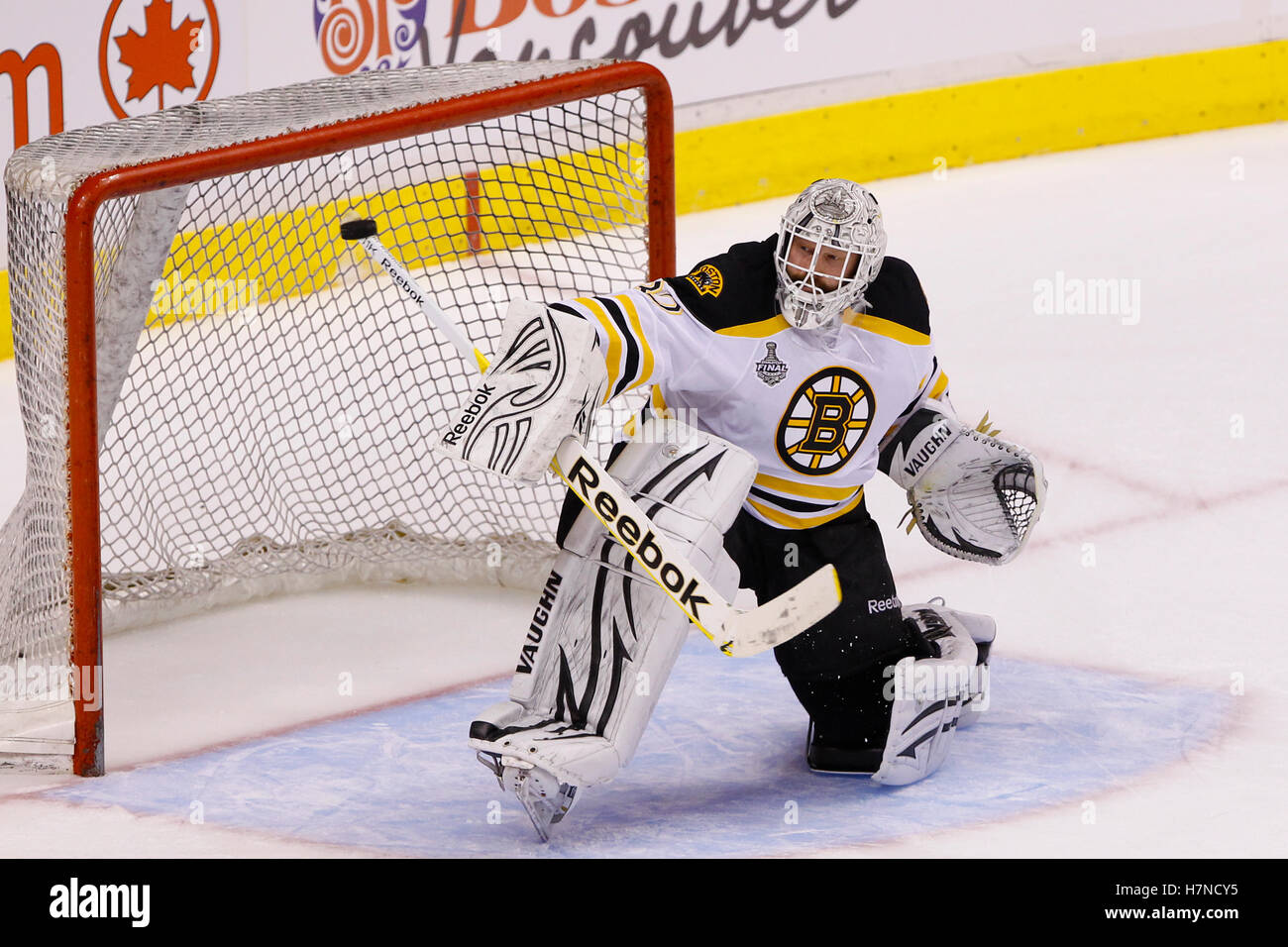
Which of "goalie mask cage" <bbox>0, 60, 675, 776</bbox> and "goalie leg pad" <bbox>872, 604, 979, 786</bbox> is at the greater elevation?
"goalie mask cage" <bbox>0, 60, 675, 776</bbox>

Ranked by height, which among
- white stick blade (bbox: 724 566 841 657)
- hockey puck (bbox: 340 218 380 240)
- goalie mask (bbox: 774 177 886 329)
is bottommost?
white stick blade (bbox: 724 566 841 657)

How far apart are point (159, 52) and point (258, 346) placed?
979 millimetres

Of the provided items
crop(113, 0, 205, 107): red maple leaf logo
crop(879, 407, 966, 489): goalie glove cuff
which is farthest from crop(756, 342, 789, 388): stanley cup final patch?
crop(113, 0, 205, 107): red maple leaf logo

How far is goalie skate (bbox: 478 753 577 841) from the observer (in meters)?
2.62

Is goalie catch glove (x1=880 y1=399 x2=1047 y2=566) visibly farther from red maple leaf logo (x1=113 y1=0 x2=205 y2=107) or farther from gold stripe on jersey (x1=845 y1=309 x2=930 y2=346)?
red maple leaf logo (x1=113 y1=0 x2=205 y2=107)

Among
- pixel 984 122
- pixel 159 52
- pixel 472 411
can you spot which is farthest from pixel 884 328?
pixel 984 122

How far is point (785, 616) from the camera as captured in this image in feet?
8.60

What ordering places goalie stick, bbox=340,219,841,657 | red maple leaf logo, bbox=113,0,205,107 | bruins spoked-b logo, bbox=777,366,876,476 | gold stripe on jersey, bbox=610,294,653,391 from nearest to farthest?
goalie stick, bbox=340,219,841,657 < gold stripe on jersey, bbox=610,294,653,391 < bruins spoked-b logo, bbox=777,366,876,476 < red maple leaf logo, bbox=113,0,205,107

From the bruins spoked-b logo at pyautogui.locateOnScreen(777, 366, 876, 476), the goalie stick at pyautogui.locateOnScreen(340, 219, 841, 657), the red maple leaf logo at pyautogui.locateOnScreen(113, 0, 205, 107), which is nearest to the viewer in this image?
the goalie stick at pyautogui.locateOnScreen(340, 219, 841, 657)

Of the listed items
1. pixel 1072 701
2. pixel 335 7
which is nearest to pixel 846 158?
pixel 335 7

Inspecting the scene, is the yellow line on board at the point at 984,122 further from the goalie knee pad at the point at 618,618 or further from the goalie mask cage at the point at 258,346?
the goalie knee pad at the point at 618,618

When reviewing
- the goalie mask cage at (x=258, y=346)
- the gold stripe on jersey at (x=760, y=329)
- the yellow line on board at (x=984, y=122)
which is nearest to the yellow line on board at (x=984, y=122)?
the yellow line on board at (x=984, y=122)

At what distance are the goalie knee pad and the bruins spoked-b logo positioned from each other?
120 millimetres

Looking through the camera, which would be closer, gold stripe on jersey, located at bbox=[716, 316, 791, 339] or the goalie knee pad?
the goalie knee pad
